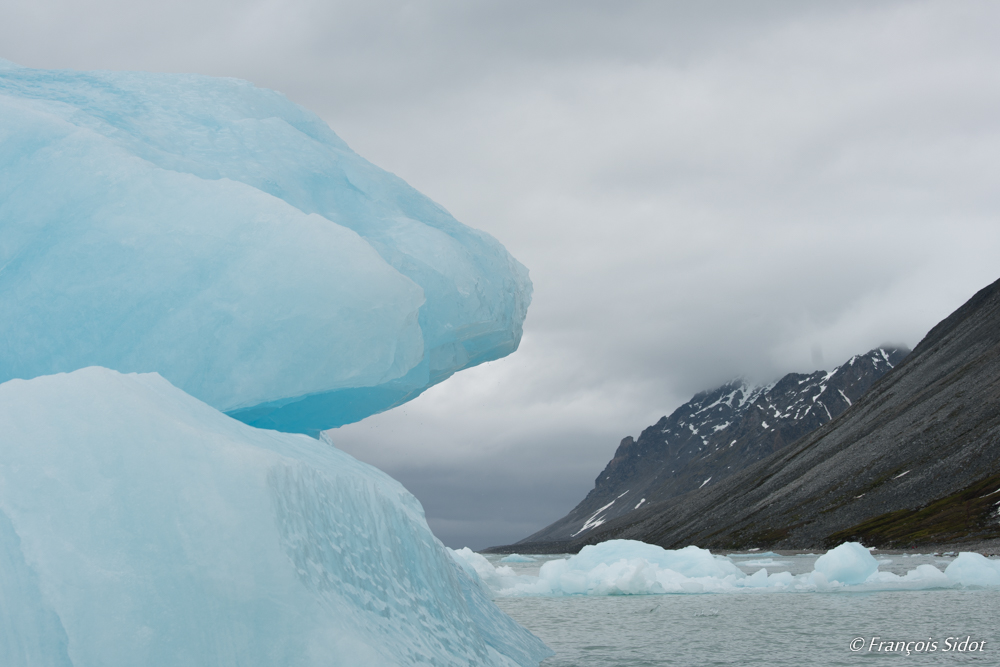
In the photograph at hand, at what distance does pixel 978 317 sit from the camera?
12656 centimetres

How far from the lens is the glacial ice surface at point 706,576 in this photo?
1151 inches

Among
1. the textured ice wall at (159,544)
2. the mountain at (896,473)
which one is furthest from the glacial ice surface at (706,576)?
the mountain at (896,473)

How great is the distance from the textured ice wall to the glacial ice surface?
23747 mm

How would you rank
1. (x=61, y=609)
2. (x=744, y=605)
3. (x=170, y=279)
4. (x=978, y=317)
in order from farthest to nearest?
(x=978, y=317) → (x=744, y=605) → (x=170, y=279) → (x=61, y=609)

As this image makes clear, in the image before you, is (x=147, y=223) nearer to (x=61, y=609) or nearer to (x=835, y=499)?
(x=61, y=609)

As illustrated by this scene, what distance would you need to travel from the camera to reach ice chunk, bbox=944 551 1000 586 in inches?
1110

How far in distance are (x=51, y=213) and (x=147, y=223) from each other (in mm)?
1137

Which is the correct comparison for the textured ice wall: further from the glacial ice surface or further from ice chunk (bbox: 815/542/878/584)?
ice chunk (bbox: 815/542/878/584)

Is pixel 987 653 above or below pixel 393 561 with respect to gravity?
below

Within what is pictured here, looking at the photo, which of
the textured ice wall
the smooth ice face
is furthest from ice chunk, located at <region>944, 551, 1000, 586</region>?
the textured ice wall

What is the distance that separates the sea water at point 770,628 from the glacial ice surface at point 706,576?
238cm

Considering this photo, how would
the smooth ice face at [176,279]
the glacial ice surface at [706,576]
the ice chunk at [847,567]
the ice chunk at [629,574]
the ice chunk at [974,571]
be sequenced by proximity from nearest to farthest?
1. the smooth ice face at [176,279]
2. the ice chunk at [974,571]
3. the glacial ice surface at [706,576]
4. the ice chunk at [629,574]
5. the ice chunk at [847,567]

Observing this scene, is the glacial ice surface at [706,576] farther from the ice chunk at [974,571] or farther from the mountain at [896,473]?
the mountain at [896,473]

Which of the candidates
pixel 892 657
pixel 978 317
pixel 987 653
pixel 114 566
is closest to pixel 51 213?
pixel 114 566
